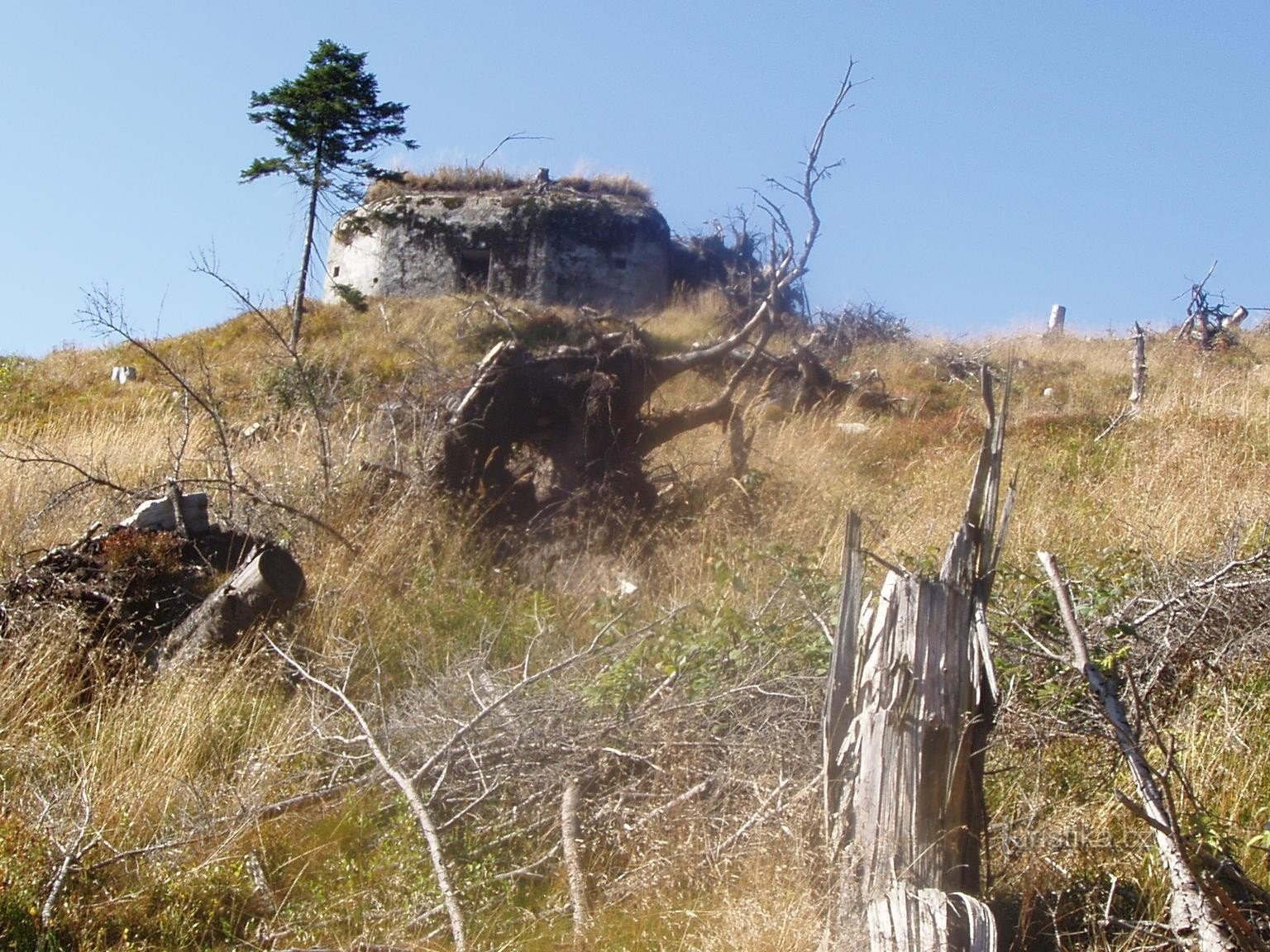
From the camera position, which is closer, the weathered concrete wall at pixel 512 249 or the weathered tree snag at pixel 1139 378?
the weathered tree snag at pixel 1139 378

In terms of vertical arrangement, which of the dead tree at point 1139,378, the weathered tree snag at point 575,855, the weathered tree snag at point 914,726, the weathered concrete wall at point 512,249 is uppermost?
the weathered concrete wall at point 512,249

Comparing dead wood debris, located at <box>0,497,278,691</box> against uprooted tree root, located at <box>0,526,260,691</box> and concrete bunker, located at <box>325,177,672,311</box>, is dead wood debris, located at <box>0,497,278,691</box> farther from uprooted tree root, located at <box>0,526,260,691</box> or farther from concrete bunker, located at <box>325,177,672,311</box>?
concrete bunker, located at <box>325,177,672,311</box>

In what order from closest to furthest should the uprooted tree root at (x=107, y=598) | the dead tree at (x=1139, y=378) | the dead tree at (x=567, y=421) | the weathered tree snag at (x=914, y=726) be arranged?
the weathered tree snag at (x=914, y=726) → the uprooted tree root at (x=107, y=598) → the dead tree at (x=567, y=421) → the dead tree at (x=1139, y=378)

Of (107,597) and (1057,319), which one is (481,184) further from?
(107,597)

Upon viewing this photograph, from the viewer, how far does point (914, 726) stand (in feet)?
9.52

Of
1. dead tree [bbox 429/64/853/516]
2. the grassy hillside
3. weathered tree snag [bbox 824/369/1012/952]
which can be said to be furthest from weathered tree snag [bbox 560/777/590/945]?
dead tree [bbox 429/64/853/516]

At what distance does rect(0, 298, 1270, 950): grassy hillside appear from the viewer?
11.2 feet

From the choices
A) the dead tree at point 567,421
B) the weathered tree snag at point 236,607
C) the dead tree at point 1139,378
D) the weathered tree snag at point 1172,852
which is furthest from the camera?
the dead tree at point 1139,378

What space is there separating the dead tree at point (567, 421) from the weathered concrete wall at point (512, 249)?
12.0 m

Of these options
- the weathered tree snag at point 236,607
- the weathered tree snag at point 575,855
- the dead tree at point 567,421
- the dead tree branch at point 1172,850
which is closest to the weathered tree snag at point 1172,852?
the dead tree branch at point 1172,850

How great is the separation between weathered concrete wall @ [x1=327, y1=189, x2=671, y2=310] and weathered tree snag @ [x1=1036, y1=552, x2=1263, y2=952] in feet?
59.5

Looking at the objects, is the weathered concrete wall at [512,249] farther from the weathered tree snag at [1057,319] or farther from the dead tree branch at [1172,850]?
the dead tree branch at [1172,850]

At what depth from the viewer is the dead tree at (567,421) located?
7.97m

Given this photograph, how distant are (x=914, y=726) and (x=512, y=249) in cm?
1897
